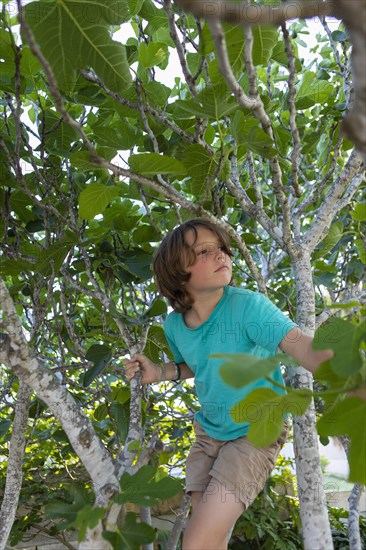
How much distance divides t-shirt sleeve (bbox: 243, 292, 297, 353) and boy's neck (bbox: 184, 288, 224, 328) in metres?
0.17

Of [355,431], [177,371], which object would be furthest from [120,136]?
[355,431]

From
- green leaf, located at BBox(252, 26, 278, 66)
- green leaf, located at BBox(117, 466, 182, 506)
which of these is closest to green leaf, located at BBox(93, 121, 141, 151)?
green leaf, located at BBox(252, 26, 278, 66)

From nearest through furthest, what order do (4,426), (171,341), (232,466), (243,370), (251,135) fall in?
(243,370) < (251,135) < (232,466) < (171,341) < (4,426)

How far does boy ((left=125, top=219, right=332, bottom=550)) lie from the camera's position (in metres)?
1.44

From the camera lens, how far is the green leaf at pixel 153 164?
52.1 inches

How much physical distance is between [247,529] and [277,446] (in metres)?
2.15

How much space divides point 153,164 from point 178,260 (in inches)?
18.3

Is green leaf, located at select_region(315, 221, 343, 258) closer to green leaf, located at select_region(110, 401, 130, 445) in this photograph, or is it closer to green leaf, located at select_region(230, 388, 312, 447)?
green leaf, located at select_region(110, 401, 130, 445)

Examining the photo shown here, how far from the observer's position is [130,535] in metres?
1.00

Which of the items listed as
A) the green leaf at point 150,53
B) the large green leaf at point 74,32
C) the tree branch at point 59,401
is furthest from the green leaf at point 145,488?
the green leaf at point 150,53

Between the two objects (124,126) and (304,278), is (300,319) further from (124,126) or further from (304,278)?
(124,126)

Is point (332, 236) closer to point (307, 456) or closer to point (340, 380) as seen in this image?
point (307, 456)

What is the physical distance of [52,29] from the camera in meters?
1.11

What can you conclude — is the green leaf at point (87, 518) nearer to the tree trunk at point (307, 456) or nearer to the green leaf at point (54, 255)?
the tree trunk at point (307, 456)
